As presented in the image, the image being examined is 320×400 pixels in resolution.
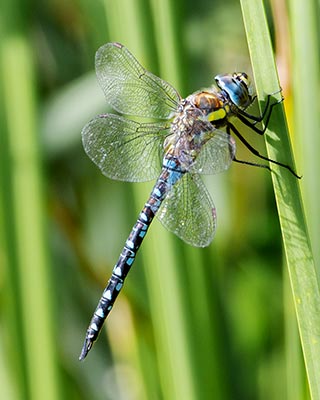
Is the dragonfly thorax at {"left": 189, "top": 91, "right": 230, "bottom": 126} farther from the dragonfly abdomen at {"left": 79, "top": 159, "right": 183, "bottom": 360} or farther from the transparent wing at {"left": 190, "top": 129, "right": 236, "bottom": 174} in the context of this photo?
the dragonfly abdomen at {"left": 79, "top": 159, "right": 183, "bottom": 360}

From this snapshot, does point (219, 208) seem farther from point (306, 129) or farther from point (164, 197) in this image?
point (306, 129)

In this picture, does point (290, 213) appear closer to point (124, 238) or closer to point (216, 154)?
point (216, 154)

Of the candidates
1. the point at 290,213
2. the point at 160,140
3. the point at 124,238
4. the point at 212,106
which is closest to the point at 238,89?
the point at 212,106

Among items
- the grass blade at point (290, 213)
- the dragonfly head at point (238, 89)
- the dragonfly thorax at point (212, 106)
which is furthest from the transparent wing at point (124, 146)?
the grass blade at point (290, 213)

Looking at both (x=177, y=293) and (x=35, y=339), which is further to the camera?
(x=35, y=339)

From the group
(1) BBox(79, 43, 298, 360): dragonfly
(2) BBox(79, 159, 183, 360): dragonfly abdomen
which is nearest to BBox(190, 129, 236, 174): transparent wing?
(1) BBox(79, 43, 298, 360): dragonfly

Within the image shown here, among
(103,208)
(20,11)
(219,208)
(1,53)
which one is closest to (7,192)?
(1,53)

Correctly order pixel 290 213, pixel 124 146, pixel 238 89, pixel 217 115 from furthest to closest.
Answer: pixel 124 146 → pixel 217 115 → pixel 238 89 → pixel 290 213
